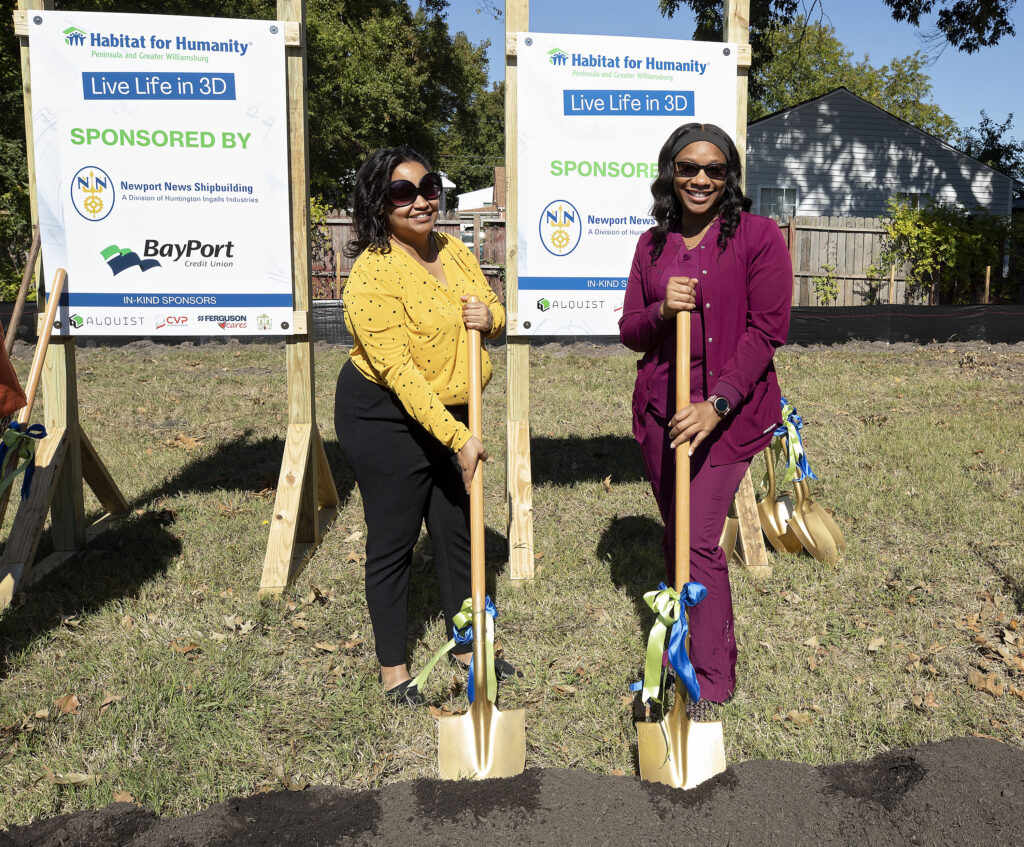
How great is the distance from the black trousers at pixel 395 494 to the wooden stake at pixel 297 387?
1.29 metres

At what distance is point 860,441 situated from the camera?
8039 millimetres

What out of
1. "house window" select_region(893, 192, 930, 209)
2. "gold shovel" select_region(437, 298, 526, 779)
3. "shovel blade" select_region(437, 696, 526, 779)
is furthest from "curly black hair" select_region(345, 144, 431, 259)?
"house window" select_region(893, 192, 930, 209)

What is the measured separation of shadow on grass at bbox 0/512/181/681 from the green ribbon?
2.20ft

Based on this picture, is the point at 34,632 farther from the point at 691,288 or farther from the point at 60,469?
the point at 691,288

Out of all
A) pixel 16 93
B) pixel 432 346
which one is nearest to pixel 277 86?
pixel 432 346

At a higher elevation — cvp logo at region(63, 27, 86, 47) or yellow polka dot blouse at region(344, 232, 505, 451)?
cvp logo at region(63, 27, 86, 47)

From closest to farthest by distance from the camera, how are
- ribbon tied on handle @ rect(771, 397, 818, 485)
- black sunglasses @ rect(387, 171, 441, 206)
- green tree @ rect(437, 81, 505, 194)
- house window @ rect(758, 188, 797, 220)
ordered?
1. black sunglasses @ rect(387, 171, 441, 206)
2. ribbon tied on handle @ rect(771, 397, 818, 485)
3. house window @ rect(758, 188, 797, 220)
4. green tree @ rect(437, 81, 505, 194)

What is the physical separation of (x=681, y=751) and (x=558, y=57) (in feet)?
12.2

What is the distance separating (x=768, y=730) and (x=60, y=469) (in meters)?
4.08

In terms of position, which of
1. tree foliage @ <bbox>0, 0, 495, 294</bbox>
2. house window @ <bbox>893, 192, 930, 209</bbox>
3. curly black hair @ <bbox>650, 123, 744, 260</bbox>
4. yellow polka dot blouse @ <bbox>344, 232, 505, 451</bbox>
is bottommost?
yellow polka dot blouse @ <bbox>344, 232, 505, 451</bbox>

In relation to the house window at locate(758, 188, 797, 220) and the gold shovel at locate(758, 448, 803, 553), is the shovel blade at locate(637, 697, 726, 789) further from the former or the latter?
the house window at locate(758, 188, 797, 220)

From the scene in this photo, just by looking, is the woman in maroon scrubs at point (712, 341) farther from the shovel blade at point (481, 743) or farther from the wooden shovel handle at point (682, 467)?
the shovel blade at point (481, 743)

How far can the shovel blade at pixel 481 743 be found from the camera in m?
3.06

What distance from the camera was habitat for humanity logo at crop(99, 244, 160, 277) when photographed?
5000mm
